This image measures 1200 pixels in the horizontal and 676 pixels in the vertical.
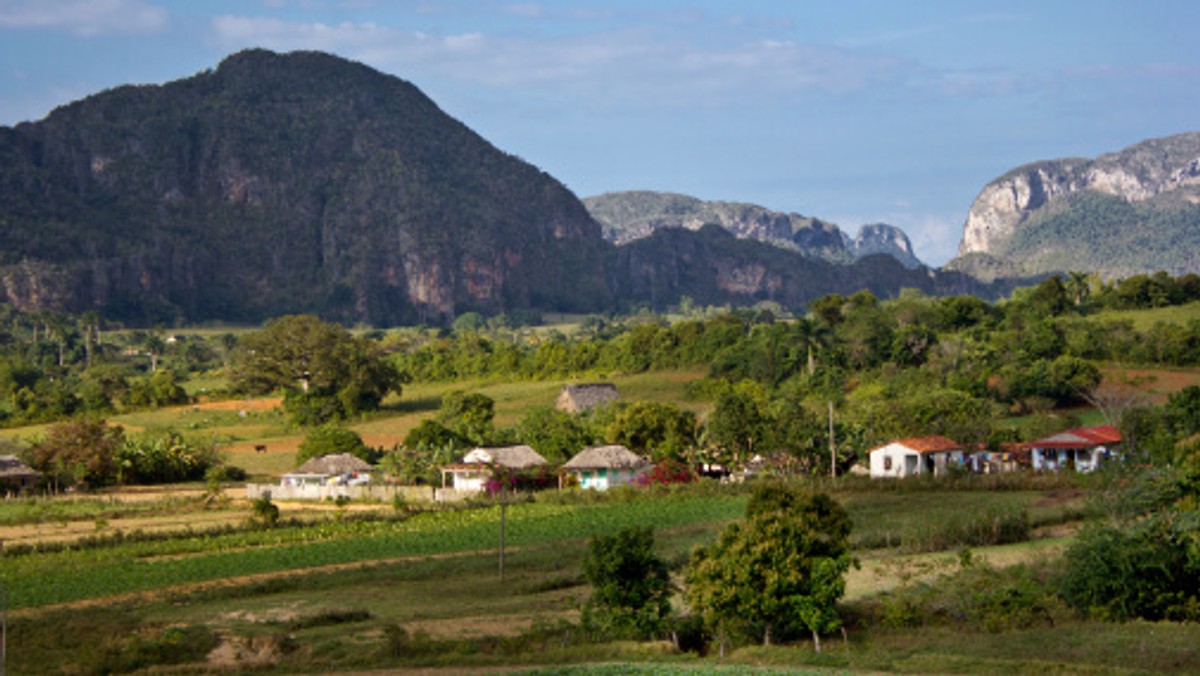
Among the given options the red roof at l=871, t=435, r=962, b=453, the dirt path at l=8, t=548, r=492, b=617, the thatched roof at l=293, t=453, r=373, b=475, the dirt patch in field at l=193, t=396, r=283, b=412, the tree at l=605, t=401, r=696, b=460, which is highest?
the dirt patch in field at l=193, t=396, r=283, b=412

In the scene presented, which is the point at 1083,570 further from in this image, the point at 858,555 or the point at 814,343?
the point at 814,343

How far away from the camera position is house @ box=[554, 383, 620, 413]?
76750 millimetres

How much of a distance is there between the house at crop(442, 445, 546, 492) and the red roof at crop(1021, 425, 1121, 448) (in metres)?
19.8

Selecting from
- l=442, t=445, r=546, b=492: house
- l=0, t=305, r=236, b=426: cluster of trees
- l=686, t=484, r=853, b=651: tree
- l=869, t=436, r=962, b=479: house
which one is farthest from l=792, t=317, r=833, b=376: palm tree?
l=686, t=484, r=853, b=651: tree

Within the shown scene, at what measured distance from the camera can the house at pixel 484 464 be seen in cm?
5831

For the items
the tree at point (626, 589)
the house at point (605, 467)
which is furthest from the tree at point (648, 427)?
the tree at point (626, 589)

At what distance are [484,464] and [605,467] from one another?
192 inches

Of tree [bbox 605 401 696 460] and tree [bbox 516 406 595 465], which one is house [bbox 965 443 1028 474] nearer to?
tree [bbox 605 401 696 460]

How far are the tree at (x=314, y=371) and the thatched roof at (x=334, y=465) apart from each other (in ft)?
73.8

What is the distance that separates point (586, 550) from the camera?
125 ft

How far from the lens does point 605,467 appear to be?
57.6m

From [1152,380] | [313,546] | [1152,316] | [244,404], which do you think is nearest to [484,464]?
[313,546]

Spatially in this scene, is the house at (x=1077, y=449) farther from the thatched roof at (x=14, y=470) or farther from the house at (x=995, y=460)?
the thatched roof at (x=14, y=470)

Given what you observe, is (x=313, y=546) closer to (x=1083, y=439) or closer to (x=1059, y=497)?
(x=1059, y=497)
